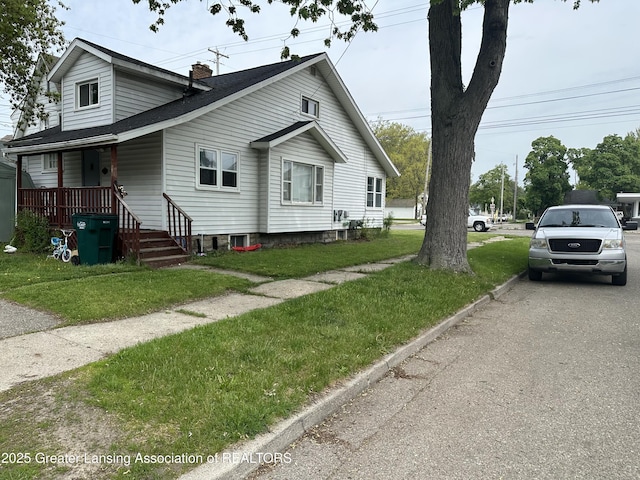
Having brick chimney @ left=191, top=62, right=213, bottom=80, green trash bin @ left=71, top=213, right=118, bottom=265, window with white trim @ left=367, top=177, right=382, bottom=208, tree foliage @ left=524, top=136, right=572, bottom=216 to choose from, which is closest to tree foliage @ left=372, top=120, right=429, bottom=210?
tree foliage @ left=524, top=136, right=572, bottom=216

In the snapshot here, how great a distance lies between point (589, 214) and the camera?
35.3 feet

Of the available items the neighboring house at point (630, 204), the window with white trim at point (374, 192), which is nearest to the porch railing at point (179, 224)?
the window with white trim at point (374, 192)

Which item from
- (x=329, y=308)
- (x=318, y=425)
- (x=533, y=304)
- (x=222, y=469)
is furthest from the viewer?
Result: (x=533, y=304)

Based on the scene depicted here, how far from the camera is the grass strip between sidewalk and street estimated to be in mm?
2871

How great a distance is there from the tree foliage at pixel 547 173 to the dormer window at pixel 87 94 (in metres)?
43.7

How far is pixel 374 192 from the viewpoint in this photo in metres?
21.4

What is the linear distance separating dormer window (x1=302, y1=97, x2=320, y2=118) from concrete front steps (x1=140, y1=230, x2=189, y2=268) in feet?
26.2

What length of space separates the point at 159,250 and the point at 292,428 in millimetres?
8400

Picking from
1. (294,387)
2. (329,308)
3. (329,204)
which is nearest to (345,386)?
(294,387)

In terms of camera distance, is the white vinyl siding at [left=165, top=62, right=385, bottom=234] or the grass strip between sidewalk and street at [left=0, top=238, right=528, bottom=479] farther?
the white vinyl siding at [left=165, top=62, right=385, bottom=234]

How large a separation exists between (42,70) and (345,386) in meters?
19.4

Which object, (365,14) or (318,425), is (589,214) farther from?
(318,425)

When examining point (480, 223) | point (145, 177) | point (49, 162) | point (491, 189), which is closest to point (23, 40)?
point (49, 162)

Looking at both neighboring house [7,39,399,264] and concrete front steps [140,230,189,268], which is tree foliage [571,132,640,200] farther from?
concrete front steps [140,230,189,268]
